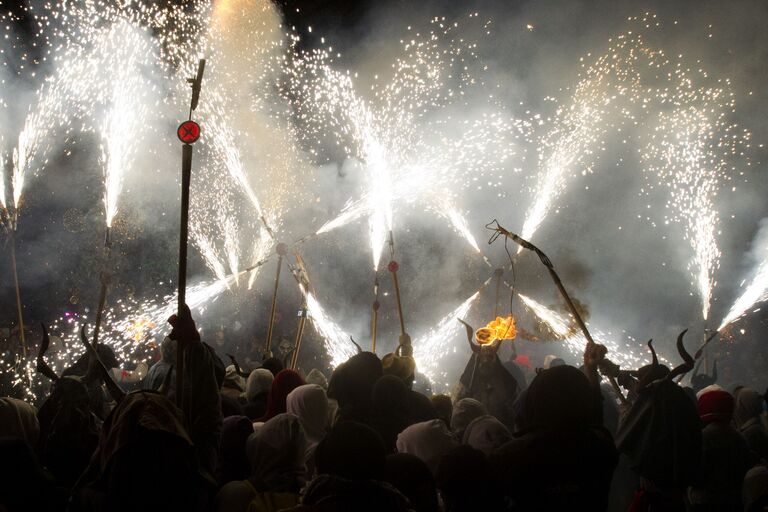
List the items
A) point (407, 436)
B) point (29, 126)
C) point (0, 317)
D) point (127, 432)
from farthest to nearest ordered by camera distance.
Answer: point (0, 317) < point (29, 126) < point (407, 436) < point (127, 432)

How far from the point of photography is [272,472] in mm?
3381

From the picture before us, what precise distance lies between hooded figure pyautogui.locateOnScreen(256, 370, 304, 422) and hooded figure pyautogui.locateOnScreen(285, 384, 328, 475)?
30 centimetres

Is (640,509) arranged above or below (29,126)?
below

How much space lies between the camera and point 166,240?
2052 centimetres

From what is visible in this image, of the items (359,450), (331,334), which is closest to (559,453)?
(359,450)

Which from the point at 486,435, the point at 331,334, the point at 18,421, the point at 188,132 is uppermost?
the point at 331,334

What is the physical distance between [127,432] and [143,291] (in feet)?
61.6

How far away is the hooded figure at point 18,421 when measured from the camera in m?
3.80

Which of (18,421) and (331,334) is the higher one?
(331,334)

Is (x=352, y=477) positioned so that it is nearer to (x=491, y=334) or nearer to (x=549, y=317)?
(x=491, y=334)

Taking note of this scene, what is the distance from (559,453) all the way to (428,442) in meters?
1.15

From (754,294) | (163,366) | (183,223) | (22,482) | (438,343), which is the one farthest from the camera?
(438,343)

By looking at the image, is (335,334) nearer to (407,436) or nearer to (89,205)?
(89,205)

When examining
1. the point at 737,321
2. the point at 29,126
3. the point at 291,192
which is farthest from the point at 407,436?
the point at 737,321
